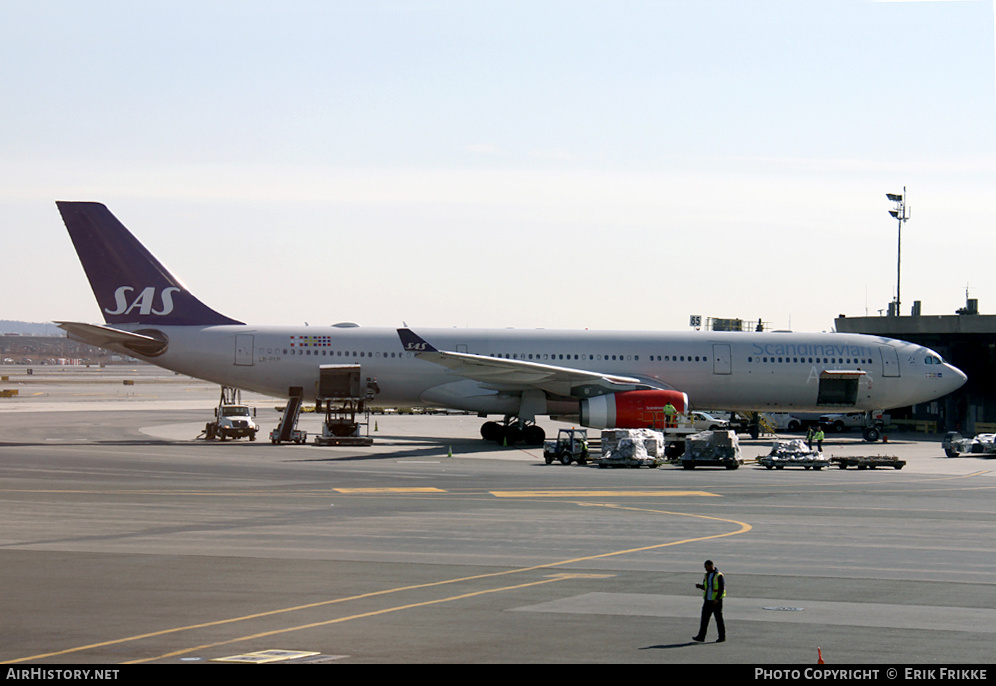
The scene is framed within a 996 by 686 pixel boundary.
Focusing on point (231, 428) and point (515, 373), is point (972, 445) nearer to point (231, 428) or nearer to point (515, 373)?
point (515, 373)

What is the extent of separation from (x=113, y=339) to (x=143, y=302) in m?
2.39

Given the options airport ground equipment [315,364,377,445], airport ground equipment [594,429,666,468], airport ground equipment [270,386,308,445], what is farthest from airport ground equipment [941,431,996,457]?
airport ground equipment [270,386,308,445]

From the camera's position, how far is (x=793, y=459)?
134 ft

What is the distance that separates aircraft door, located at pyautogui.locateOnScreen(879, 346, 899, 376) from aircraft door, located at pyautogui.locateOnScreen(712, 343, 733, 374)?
8.10m

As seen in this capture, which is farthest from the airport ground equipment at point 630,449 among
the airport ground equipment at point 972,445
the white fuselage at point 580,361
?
the airport ground equipment at point 972,445

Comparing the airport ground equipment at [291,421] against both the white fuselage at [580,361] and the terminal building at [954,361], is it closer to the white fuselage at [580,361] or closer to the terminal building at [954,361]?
the white fuselage at [580,361]

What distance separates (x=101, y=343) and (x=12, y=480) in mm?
16370

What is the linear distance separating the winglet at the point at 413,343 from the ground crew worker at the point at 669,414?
10.3 metres

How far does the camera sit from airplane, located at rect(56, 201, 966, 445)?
159 feet

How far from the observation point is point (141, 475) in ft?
112

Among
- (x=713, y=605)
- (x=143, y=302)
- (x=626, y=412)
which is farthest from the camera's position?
(x=143, y=302)

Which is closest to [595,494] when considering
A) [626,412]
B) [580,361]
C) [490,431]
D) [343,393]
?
[626,412]
